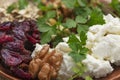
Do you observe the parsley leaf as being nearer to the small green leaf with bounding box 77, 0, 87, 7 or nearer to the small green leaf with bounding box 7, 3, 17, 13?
the small green leaf with bounding box 77, 0, 87, 7

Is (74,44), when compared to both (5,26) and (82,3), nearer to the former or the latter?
(5,26)

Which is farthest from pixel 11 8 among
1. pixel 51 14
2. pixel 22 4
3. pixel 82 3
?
pixel 82 3

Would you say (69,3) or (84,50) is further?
(69,3)

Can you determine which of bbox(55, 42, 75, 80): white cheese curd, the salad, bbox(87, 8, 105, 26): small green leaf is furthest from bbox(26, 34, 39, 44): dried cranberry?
bbox(87, 8, 105, 26): small green leaf

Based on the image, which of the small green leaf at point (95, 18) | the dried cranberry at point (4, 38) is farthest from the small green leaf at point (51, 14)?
the dried cranberry at point (4, 38)

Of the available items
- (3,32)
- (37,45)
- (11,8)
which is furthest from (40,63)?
(11,8)

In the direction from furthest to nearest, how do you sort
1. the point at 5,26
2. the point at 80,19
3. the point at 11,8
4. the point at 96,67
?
the point at 11,8 → the point at 80,19 → the point at 5,26 → the point at 96,67

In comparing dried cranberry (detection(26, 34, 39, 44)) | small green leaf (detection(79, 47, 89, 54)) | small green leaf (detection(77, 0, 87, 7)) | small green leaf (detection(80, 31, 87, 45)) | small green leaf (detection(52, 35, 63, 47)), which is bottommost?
small green leaf (detection(52, 35, 63, 47))
